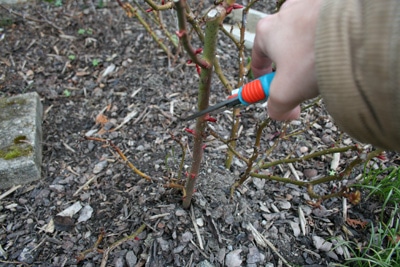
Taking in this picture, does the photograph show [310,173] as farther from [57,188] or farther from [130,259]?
[57,188]

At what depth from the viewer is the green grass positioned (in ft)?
5.28

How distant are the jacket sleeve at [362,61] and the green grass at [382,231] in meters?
0.95

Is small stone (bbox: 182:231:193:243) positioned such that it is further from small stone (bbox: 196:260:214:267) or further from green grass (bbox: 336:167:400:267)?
green grass (bbox: 336:167:400:267)

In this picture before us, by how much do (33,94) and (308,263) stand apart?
2.05 metres

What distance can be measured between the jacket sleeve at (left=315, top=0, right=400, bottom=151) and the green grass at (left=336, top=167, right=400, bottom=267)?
0.95 meters

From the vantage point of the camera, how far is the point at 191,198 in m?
1.73

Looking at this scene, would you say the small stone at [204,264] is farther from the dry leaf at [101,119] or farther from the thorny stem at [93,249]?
the dry leaf at [101,119]

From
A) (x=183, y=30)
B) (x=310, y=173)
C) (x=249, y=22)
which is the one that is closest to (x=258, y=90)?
(x=183, y=30)

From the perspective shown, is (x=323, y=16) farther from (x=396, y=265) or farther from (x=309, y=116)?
(x=309, y=116)

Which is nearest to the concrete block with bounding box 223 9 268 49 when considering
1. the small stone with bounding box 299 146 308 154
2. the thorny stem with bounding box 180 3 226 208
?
the small stone with bounding box 299 146 308 154

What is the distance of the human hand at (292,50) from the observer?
36.1 inches

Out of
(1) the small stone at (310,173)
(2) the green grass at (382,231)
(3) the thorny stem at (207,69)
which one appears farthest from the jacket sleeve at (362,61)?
(1) the small stone at (310,173)

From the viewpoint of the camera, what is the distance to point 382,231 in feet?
5.57

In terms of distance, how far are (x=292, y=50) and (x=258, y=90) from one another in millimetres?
179
